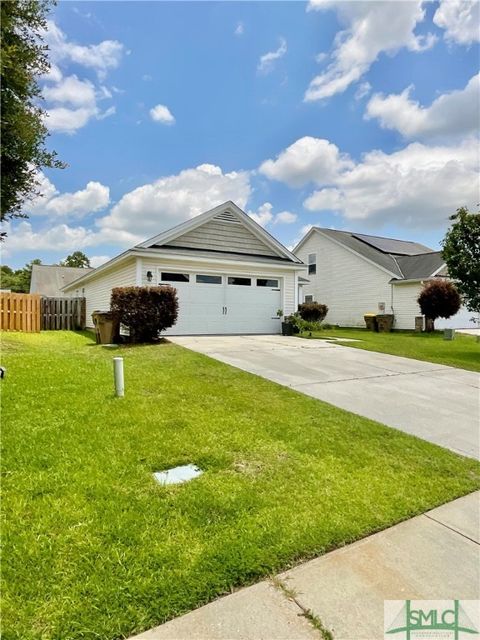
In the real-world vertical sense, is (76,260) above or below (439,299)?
above

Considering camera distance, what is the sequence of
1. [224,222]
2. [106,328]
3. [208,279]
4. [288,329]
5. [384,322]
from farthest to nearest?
[384,322] → [224,222] → [288,329] → [208,279] → [106,328]

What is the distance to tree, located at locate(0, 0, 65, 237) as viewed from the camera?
538 centimetres

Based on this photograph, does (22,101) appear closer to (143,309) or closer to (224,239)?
(143,309)

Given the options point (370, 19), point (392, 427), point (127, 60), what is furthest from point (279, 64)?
point (392, 427)

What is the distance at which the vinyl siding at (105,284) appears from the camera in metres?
12.8

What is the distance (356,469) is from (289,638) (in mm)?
1771

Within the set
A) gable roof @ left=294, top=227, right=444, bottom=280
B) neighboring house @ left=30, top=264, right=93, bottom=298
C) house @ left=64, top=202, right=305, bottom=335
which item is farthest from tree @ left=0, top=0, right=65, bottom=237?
neighboring house @ left=30, top=264, right=93, bottom=298

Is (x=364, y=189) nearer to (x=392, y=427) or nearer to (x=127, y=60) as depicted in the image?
(x=127, y=60)

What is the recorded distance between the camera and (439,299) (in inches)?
670

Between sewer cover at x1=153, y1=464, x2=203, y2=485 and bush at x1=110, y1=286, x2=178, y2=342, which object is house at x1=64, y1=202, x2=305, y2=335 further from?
sewer cover at x1=153, y1=464, x2=203, y2=485

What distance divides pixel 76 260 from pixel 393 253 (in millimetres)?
50918

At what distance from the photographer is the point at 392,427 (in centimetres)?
418

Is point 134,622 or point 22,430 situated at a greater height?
point 22,430

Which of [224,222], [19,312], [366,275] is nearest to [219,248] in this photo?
[224,222]
